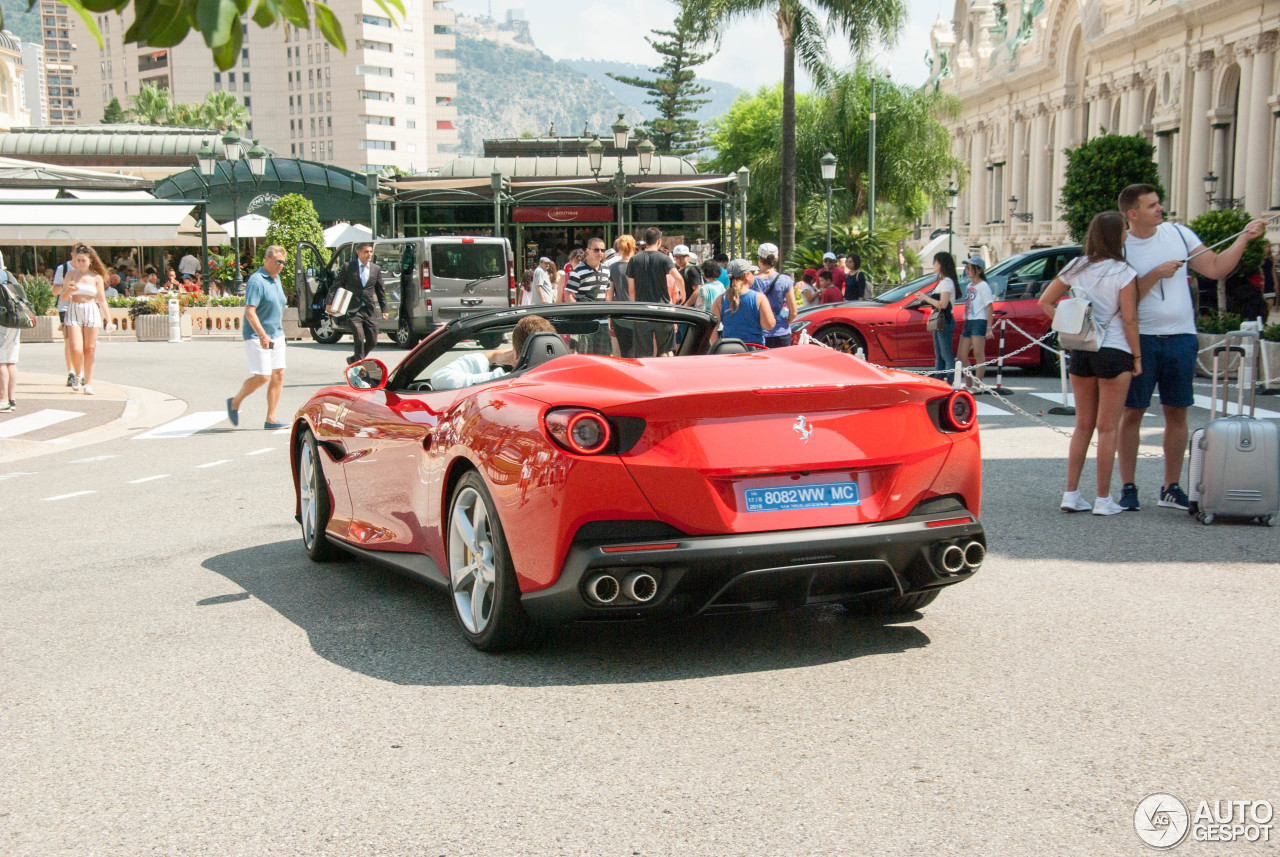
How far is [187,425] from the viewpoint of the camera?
1470 centimetres

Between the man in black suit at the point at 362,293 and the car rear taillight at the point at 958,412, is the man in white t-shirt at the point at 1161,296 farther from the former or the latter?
the man in black suit at the point at 362,293

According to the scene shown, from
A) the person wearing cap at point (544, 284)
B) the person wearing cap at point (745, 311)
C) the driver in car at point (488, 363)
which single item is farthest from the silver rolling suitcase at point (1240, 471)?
the person wearing cap at point (544, 284)

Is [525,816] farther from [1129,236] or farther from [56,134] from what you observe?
[56,134]

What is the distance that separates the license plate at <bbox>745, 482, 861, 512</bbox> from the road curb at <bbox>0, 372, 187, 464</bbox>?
9.84m

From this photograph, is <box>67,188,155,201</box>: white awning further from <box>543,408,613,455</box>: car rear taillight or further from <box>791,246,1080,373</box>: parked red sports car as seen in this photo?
<box>543,408,613,455</box>: car rear taillight

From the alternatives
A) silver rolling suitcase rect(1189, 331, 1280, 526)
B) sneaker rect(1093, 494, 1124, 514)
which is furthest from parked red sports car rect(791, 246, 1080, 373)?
silver rolling suitcase rect(1189, 331, 1280, 526)

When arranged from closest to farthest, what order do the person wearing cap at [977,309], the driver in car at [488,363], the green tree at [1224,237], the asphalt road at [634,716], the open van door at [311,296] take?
the asphalt road at [634,716], the driver in car at [488,363], the person wearing cap at [977,309], the green tree at [1224,237], the open van door at [311,296]

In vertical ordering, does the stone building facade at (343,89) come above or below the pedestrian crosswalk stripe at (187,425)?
above

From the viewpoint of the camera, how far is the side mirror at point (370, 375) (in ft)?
20.0

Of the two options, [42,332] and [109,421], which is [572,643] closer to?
[109,421]

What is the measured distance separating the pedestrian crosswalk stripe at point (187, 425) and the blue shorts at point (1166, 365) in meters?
9.54

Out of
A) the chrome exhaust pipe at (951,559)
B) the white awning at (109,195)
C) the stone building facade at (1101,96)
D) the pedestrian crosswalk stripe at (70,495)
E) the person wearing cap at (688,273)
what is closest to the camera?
the chrome exhaust pipe at (951,559)

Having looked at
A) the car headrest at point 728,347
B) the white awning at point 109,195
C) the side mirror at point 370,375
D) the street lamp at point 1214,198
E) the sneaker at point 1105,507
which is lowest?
the sneaker at point 1105,507

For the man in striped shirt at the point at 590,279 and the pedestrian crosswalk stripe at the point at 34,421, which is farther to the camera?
the man in striped shirt at the point at 590,279
